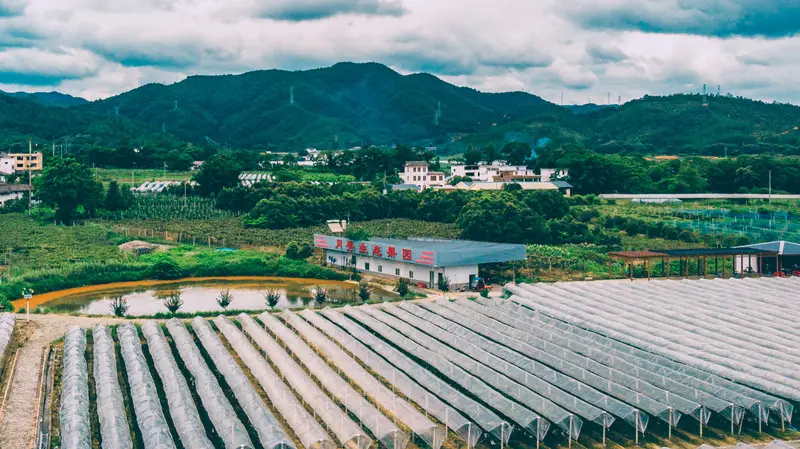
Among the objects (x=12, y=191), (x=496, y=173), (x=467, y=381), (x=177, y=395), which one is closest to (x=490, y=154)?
(x=496, y=173)

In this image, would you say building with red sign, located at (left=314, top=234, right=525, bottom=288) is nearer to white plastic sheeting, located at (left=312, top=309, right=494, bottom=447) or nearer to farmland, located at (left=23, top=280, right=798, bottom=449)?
farmland, located at (left=23, top=280, right=798, bottom=449)

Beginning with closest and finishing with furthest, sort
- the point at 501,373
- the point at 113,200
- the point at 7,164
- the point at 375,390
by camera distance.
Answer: the point at 375,390 → the point at 501,373 → the point at 113,200 → the point at 7,164

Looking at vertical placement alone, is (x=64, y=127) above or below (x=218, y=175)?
above

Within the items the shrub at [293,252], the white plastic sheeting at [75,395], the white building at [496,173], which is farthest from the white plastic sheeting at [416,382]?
the white building at [496,173]

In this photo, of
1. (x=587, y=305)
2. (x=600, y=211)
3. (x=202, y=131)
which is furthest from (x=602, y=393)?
(x=202, y=131)


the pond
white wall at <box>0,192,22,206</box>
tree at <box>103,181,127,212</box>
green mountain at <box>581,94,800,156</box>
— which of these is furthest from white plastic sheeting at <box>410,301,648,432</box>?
green mountain at <box>581,94,800,156</box>

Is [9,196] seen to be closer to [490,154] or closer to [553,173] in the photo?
[553,173]
